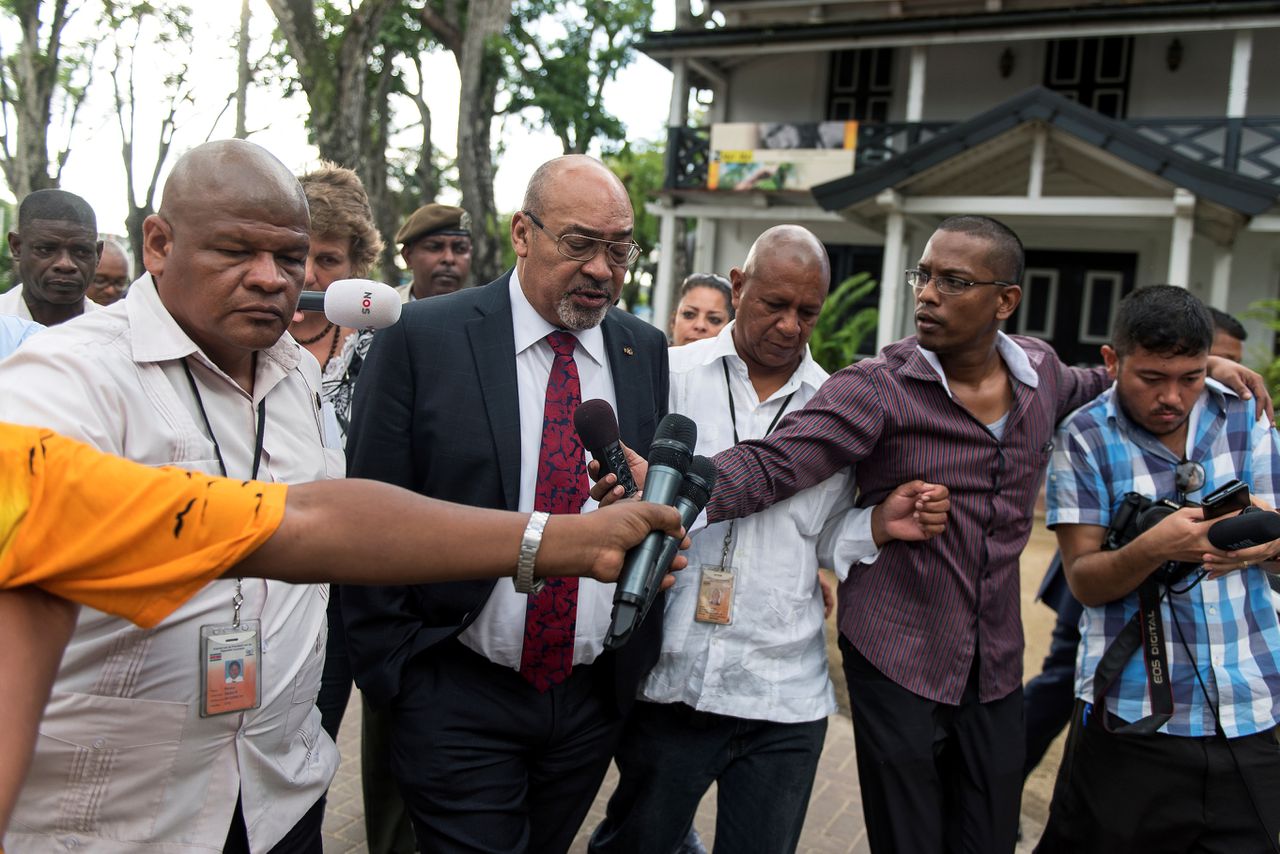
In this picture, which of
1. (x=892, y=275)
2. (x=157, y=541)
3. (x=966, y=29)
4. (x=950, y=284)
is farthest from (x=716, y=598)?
(x=966, y=29)

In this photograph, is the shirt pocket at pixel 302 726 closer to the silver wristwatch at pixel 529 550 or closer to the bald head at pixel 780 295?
the silver wristwatch at pixel 529 550

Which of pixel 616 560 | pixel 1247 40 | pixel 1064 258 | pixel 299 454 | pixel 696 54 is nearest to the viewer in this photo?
pixel 616 560

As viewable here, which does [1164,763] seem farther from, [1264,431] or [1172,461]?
[1264,431]

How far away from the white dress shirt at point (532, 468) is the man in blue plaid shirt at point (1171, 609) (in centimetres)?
164

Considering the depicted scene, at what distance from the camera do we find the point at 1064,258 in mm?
18406

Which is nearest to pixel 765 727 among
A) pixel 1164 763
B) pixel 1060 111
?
pixel 1164 763

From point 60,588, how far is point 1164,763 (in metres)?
3.19

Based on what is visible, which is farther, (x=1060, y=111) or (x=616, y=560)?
(x=1060, y=111)

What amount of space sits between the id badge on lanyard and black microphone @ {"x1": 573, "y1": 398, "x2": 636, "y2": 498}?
0.79 meters

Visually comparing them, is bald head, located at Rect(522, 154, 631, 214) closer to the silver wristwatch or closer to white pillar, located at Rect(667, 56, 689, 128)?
the silver wristwatch

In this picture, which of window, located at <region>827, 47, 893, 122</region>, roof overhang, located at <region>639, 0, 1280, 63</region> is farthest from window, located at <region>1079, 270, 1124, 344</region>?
window, located at <region>827, 47, 893, 122</region>

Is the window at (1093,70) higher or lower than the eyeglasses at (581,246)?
higher

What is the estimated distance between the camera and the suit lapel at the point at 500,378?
2.77 metres

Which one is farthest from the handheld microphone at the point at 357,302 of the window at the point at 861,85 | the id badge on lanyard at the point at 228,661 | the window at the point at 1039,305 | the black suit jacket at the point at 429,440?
the window at the point at 861,85
